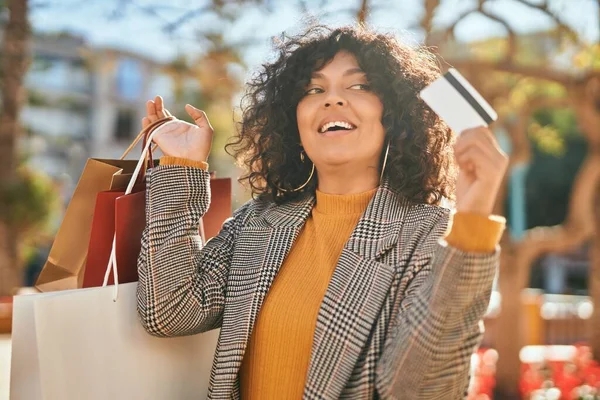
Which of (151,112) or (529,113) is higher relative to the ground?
(529,113)

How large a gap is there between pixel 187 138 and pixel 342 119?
463 mm

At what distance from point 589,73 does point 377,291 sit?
4.46 m

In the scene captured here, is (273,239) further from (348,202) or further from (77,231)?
(77,231)

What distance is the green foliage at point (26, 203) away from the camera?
9453 mm

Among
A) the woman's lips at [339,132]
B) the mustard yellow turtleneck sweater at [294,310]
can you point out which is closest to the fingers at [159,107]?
the mustard yellow turtleneck sweater at [294,310]

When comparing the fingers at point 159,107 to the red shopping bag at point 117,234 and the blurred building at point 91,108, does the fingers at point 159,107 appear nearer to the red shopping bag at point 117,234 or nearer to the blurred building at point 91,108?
the red shopping bag at point 117,234

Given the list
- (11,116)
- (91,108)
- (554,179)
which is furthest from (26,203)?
(91,108)

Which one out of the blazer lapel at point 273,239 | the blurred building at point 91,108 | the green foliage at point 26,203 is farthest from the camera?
the blurred building at point 91,108

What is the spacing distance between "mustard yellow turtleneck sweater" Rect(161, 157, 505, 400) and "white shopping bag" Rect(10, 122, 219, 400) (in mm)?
222

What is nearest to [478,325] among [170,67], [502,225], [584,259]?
[502,225]

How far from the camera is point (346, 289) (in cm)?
Result: 203

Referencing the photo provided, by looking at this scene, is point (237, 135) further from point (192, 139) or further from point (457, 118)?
point (457, 118)

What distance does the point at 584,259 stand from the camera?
2709cm

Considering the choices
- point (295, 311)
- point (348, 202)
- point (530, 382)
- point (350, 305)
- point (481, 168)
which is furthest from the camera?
point (530, 382)
